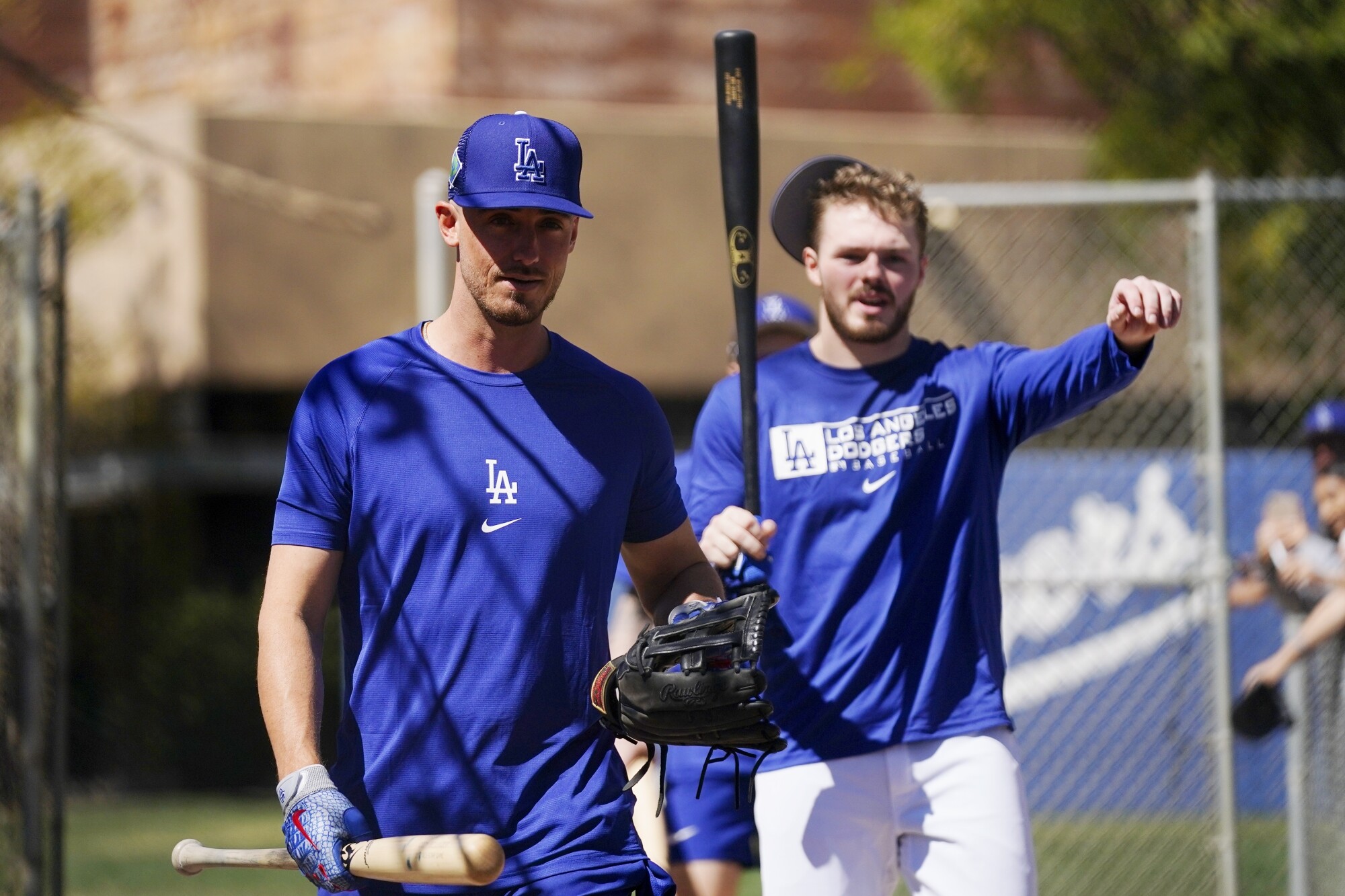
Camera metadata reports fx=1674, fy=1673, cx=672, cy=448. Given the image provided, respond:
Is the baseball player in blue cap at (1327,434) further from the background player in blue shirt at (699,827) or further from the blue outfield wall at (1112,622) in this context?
the background player in blue shirt at (699,827)

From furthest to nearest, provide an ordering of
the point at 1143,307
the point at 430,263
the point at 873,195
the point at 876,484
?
1. the point at 430,263
2. the point at 873,195
3. the point at 876,484
4. the point at 1143,307

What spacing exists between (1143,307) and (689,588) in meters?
1.15

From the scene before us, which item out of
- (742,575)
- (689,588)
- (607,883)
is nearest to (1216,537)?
(742,575)

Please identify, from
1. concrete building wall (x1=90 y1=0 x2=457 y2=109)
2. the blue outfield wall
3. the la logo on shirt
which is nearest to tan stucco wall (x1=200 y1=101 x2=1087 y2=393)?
concrete building wall (x1=90 y1=0 x2=457 y2=109)

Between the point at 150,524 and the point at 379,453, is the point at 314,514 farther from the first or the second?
the point at 150,524

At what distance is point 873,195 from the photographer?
406 centimetres

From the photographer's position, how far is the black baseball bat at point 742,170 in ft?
12.8

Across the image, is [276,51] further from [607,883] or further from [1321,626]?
[607,883]

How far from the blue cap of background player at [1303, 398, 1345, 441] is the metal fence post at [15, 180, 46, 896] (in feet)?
15.6

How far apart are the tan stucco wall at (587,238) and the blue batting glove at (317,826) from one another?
967cm

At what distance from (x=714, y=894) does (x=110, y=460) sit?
29.9ft

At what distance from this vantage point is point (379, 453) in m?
2.99

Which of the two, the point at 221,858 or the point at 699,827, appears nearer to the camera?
the point at 221,858

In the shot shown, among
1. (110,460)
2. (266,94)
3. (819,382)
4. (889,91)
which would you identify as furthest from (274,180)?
(819,382)
